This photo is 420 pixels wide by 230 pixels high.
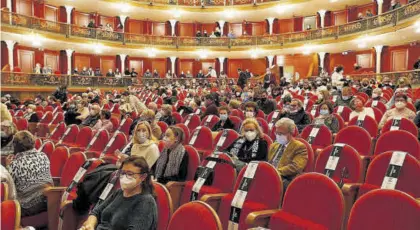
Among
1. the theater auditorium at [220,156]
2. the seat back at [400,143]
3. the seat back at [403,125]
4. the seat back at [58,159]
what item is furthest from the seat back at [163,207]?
the seat back at [403,125]

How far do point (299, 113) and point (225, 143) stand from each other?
73.4 inches

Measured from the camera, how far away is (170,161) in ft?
14.0

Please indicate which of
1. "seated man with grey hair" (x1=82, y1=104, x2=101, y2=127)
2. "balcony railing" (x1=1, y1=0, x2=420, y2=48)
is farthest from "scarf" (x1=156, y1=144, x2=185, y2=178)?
"balcony railing" (x1=1, y1=0, x2=420, y2=48)

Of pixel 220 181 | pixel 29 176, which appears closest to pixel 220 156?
pixel 220 181

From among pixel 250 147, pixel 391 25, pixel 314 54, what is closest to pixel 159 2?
pixel 314 54

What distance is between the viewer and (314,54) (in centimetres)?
2503

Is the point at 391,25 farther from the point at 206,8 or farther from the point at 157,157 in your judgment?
the point at 157,157

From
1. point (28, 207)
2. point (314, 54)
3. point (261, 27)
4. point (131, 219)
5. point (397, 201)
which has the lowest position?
point (28, 207)

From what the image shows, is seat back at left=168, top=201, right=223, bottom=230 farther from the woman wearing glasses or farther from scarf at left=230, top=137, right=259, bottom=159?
scarf at left=230, top=137, right=259, bottom=159

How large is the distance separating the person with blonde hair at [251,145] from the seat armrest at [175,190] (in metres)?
0.70

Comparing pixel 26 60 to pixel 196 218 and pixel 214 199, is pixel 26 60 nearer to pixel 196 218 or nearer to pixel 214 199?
pixel 214 199

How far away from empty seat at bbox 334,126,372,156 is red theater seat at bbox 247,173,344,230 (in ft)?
7.28

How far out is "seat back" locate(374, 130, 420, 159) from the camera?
413 centimetres

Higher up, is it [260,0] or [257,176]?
[260,0]
